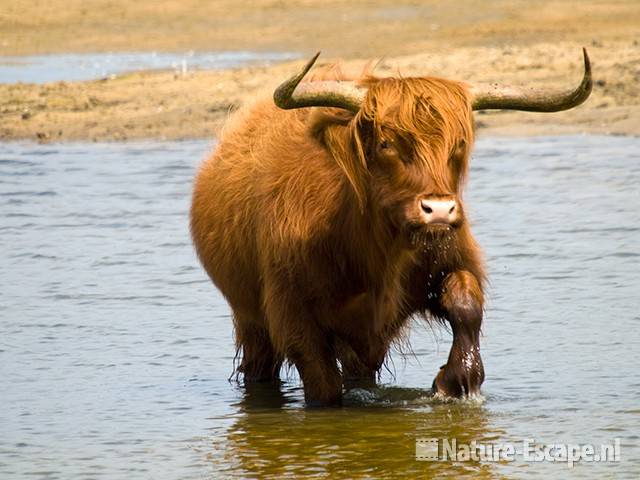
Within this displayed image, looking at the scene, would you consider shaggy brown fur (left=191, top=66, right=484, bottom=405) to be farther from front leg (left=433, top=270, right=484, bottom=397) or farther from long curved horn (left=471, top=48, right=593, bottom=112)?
long curved horn (left=471, top=48, right=593, bottom=112)

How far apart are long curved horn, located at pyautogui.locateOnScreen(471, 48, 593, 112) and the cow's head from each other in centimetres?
3

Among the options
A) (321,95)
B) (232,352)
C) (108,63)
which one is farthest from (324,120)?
(108,63)

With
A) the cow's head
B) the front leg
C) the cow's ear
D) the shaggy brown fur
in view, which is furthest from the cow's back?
the front leg

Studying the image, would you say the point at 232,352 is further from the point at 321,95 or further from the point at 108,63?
the point at 108,63

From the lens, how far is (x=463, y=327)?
21.6 feet

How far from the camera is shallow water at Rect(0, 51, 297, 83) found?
1845 cm

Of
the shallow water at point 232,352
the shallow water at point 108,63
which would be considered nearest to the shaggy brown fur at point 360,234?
the shallow water at point 232,352

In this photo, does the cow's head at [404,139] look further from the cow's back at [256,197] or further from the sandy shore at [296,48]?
the sandy shore at [296,48]

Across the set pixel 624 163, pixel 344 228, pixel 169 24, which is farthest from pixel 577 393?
pixel 169 24

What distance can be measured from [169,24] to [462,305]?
50.8 feet

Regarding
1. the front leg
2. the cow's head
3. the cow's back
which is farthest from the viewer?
the cow's back

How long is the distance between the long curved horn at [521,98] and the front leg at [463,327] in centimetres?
72

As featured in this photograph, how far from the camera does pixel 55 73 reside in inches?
742

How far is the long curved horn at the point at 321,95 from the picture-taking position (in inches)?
247
